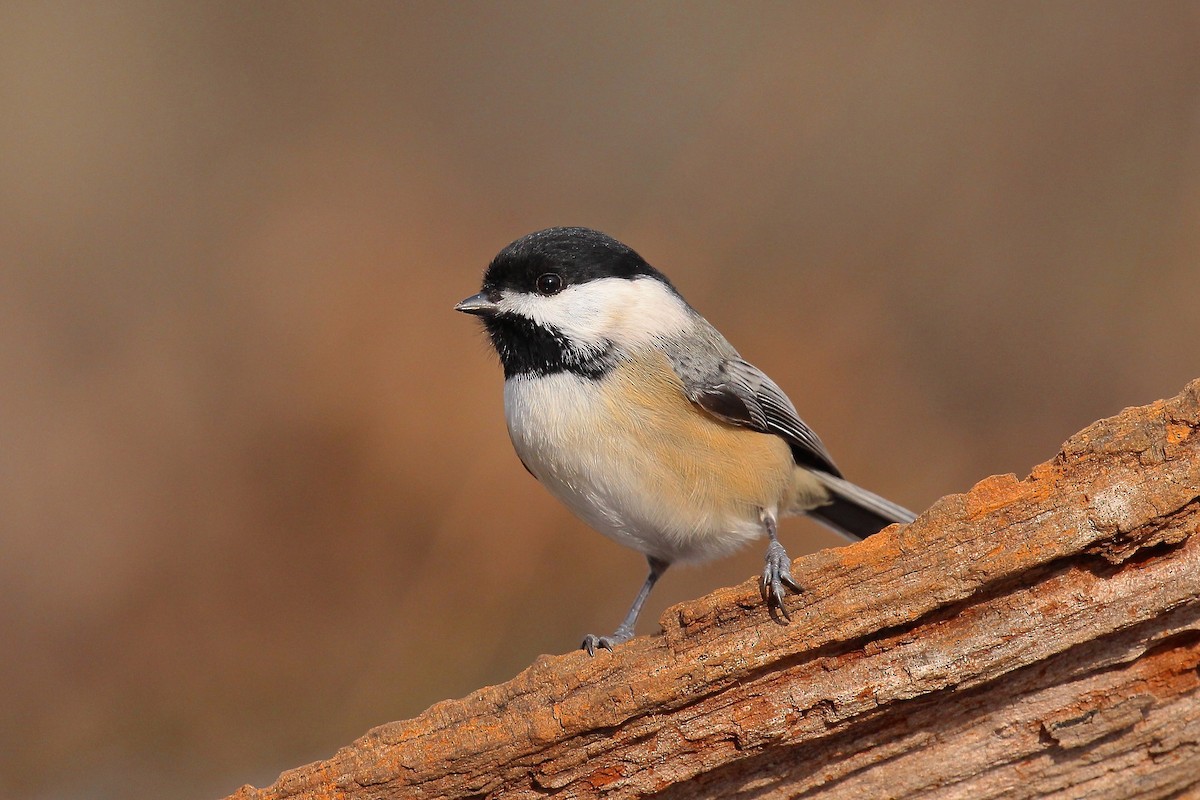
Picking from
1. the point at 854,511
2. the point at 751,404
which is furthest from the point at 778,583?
the point at 854,511

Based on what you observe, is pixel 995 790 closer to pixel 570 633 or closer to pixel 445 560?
pixel 570 633

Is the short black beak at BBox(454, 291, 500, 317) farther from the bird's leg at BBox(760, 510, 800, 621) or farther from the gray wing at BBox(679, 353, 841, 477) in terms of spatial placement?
the bird's leg at BBox(760, 510, 800, 621)

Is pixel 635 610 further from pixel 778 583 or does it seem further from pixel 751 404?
pixel 778 583

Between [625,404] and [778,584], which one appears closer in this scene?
[778,584]

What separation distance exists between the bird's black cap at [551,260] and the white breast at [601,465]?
29cm

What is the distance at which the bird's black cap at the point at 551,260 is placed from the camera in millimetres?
2711

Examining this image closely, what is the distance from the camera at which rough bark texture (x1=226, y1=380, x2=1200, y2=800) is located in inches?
68.2

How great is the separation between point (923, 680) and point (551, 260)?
59.7 inches

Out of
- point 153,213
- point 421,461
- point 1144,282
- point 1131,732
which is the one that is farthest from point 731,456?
point 153,213

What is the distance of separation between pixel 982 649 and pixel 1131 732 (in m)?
0.30

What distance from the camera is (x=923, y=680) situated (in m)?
1.81

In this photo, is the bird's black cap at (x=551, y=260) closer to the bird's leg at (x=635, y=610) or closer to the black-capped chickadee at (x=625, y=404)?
the black-capped chickadee at (x=625, y=404)

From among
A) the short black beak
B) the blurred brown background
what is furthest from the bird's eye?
the blurred brown background

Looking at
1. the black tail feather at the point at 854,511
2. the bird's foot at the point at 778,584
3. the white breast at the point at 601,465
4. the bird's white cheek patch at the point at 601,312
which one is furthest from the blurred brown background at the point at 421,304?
the bird's foot at the point at 778,584
